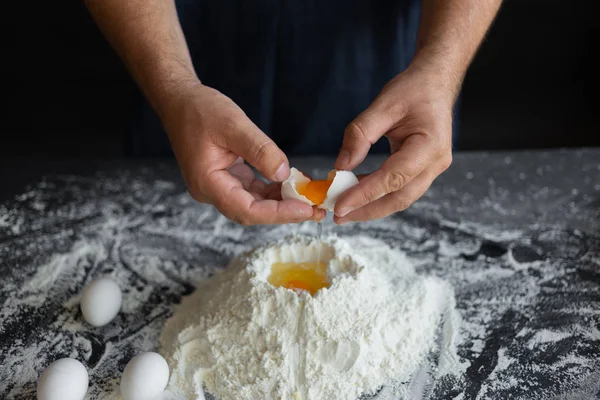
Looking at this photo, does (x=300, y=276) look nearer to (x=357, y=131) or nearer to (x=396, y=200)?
(x=396, y=200)

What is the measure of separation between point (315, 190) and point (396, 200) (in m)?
0.20

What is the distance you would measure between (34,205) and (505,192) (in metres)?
1.58

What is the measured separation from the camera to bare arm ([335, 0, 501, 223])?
1425 millimetres

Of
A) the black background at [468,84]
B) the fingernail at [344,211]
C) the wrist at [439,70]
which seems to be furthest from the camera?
the black background at [468,84]

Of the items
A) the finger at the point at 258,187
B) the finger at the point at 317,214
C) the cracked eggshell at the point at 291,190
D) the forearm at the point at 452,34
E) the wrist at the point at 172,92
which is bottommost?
the finger at the point at 317,214

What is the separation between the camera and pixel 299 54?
2051 mm

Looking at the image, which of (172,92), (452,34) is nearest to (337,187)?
(172,92)

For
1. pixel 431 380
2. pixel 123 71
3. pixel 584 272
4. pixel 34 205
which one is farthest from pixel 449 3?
pixel 123 71

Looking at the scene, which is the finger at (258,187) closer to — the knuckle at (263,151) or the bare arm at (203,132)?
the bare arm at (203,132)

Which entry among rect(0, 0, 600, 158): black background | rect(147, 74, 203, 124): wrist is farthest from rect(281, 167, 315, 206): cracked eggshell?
rect(0, 0, 600, 158): black background

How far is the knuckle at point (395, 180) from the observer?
1.42 metres

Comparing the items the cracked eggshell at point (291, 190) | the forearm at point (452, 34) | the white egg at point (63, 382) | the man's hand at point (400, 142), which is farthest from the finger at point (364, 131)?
the white egg at point (63, 382)

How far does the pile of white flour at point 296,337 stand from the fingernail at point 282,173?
262mm

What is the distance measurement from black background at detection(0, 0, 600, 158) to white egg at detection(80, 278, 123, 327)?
84.6 inches
